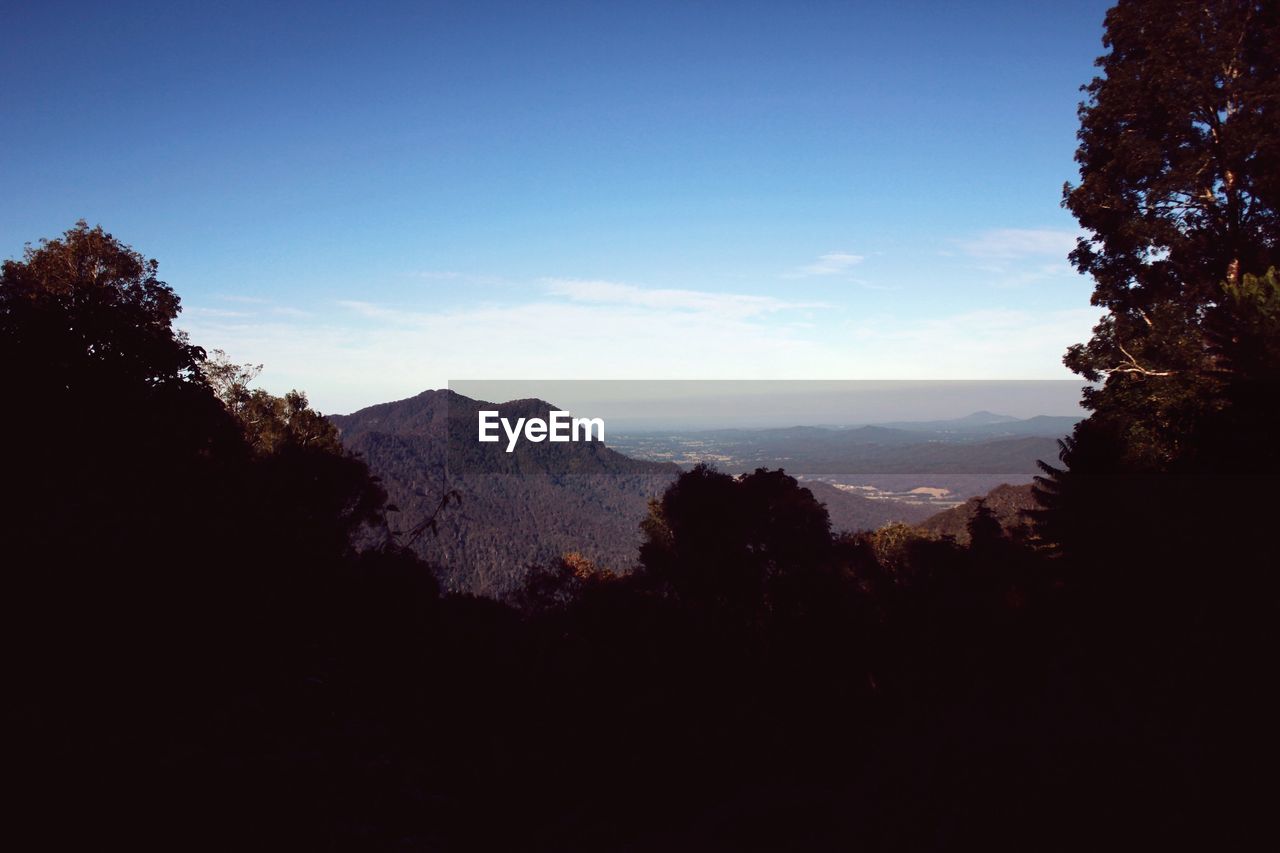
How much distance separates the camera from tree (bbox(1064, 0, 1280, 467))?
14.2m

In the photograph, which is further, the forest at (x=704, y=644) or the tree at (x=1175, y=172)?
the tree at (x=1175, y=172)

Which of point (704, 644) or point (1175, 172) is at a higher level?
point (1175, 172)

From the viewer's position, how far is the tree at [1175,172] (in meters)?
14.2

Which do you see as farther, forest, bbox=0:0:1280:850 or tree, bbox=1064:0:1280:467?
tree, bbox=1064:0:1280:467

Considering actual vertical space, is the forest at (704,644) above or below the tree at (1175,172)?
below

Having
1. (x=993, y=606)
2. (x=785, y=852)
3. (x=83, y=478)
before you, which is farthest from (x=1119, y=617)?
(x=83, y=478)

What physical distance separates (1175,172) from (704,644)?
54.5 feet

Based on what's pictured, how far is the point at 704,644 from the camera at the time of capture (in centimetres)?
1534

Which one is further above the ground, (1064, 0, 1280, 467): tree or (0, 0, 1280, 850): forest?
(1064, 0, 1280, 467): tree

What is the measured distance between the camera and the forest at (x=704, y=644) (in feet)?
21.2

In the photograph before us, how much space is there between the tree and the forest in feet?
0.28

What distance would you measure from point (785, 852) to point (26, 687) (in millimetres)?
8019

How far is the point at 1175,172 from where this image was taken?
50.2 feet

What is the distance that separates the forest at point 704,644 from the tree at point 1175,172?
8cm
